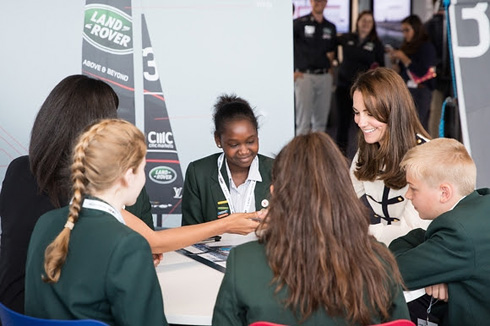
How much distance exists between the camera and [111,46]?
14.0 feet

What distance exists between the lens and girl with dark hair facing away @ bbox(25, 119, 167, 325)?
A: 178 cm

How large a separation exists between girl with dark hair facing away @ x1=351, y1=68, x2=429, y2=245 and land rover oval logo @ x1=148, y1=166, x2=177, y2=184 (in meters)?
1.66

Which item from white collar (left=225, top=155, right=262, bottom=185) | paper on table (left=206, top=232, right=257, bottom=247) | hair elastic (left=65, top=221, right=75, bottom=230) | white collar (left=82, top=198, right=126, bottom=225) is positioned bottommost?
paper on table (left=206, top=232, right=257, bottom=247)

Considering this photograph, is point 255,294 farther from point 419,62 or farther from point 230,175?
point 419,62

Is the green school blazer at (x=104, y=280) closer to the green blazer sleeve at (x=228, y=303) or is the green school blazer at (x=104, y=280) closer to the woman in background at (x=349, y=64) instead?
the green blazer sleeve at (x=228, y=303)

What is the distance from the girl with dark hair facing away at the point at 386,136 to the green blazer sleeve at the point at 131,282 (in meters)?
1.34

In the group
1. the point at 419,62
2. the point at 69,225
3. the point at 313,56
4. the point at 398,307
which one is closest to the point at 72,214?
the point at 69,225

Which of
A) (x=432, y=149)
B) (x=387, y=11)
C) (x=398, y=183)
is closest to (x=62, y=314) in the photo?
(x=432, y=149)

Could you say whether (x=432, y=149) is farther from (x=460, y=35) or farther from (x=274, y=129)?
(x=274, y=129)

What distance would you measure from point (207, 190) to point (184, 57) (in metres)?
1.33

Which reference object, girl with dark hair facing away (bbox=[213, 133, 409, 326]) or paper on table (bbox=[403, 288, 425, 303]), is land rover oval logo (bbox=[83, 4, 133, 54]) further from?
girl with dark hair facing away (bbox=[213, 133, 409, 326])

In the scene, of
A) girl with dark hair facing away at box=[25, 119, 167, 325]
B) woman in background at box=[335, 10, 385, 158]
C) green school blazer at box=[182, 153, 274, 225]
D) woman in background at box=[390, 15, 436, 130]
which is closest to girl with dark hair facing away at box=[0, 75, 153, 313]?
girl with dark hair facing away at box=[25, 119, 167, 325]

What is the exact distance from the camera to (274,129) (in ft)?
14.0

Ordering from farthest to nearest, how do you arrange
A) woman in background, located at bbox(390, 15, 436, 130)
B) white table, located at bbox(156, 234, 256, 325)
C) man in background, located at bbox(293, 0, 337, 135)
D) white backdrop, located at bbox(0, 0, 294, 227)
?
woman in background, located at bbox(390, 15, 436, 130) → man in background, located at bbox(293, 0, 337, 135) → white backdrop, located at bbox(0, 0, 294, 227) → white table, located at bbox(156, 234, 256, 325)
